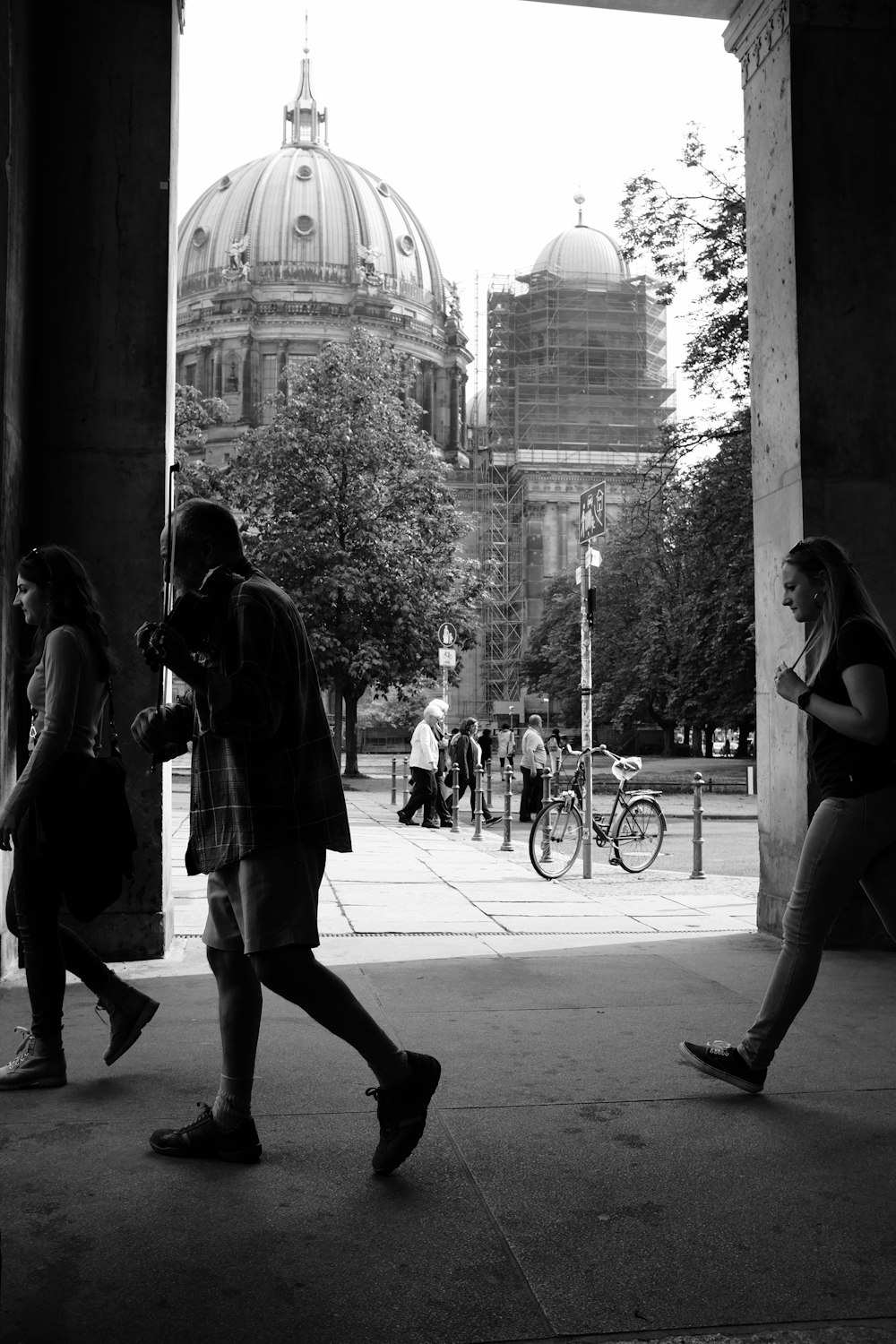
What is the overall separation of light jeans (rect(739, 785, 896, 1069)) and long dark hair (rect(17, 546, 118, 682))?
2505 mm

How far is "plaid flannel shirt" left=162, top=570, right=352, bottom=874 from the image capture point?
3424mm

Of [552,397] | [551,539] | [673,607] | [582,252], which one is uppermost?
[582,252]

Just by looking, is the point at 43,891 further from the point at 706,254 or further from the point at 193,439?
the point at 193,439

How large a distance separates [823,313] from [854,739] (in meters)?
4.12

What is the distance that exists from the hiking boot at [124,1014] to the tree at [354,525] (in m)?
32.3

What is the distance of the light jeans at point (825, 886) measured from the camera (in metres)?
4.14

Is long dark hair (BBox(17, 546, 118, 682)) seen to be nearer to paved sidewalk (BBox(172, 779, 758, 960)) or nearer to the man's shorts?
the man's shorts

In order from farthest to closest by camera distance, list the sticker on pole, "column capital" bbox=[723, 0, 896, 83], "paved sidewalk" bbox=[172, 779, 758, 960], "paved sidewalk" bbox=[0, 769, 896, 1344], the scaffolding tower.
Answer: the scaffolding tower
the sticker on pole
"paved sidewalk" bbox=[172, 779, 758, 960]
"column capital" bbox=[723, 0, 896, 83]
"paved sidewalk" bbox=[0, 769, 896, 1344]

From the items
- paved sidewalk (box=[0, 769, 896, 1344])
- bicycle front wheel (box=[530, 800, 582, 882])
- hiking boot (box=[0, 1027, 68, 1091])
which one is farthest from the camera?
bicycle front wheel (box=[530, 800, 582, 882])

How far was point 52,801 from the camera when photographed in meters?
4.40

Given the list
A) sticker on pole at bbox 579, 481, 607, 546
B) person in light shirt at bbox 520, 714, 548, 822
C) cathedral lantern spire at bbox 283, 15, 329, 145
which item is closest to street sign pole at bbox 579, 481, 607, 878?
sticker on pole at bbox 579, 481, 607, 546

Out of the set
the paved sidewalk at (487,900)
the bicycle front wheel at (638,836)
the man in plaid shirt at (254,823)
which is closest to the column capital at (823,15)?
the paved sidewalk at (487,900)

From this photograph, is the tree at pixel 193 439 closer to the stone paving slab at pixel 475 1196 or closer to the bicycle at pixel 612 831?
the bicycle at pixel 612 831

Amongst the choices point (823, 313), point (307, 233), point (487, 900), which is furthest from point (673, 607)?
point (307, 233)
